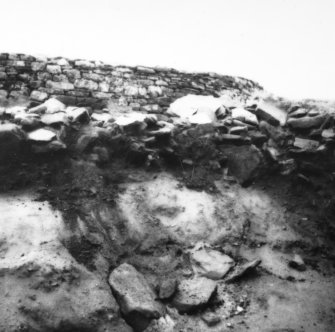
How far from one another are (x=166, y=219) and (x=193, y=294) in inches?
45.0

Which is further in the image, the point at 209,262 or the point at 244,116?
the point at 244,116

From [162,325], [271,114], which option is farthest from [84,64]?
[162,325]

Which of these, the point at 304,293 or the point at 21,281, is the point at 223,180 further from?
the point at 21,281

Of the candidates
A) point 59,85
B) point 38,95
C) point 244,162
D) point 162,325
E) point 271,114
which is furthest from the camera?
point 271,114

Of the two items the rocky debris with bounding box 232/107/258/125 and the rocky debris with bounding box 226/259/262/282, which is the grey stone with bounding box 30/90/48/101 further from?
the rocky debris with bounding box 226/259/262/282

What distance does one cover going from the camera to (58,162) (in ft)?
14.7

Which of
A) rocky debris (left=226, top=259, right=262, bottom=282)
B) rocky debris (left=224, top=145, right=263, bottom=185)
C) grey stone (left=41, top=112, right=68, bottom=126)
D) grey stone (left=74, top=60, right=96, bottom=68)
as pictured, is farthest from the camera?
grey stone (left=74, top=60, right=96, bottom=68)

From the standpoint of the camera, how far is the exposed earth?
10.6ft

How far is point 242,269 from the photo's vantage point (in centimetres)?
388

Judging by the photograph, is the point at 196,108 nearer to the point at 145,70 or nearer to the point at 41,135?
the point at 145,70

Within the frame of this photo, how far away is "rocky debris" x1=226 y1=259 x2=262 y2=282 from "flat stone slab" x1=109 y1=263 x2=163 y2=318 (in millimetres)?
1032

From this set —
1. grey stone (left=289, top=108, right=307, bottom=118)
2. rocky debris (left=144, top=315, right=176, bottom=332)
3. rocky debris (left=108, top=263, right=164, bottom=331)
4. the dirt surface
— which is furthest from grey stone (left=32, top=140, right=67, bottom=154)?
grey stone (left=289, top=108, right=307, bottom=118)

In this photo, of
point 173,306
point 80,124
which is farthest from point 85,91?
point 173,306

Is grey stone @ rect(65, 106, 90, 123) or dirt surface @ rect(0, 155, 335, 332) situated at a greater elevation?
grey stone @ rect(65, 106, 90, 123)
